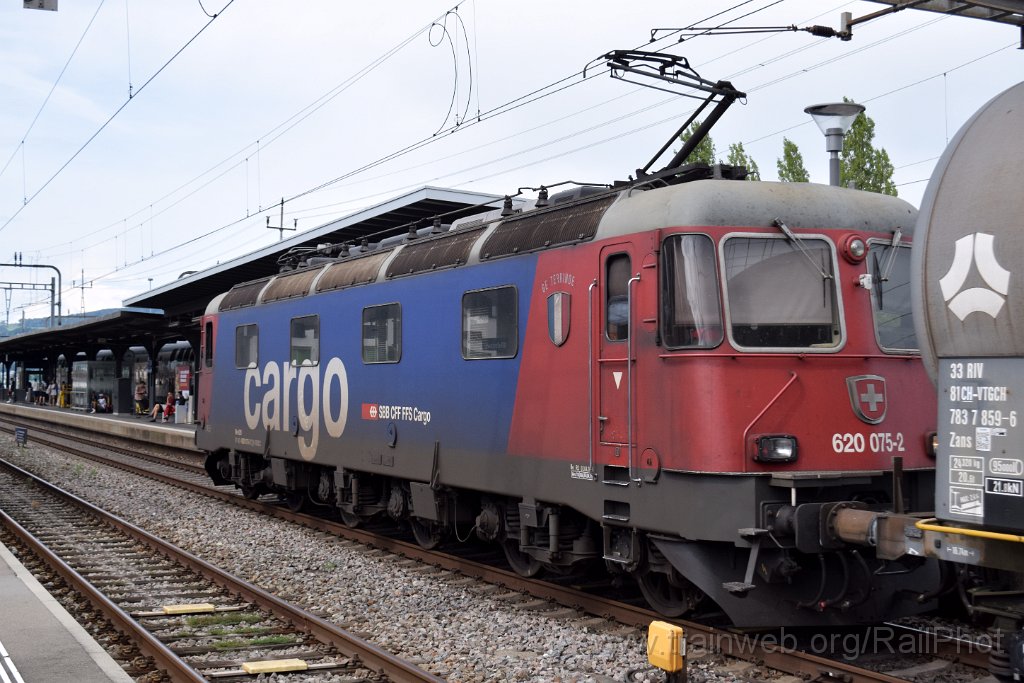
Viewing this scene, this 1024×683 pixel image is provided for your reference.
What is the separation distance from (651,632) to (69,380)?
6180 cm

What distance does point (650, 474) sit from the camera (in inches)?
302

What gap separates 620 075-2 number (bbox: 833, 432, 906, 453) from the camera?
741cm

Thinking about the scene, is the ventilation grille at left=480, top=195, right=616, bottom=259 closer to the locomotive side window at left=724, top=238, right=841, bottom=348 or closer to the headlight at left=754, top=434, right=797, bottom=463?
the locomotive side window at left=724, top=238, right=841, bottom=348

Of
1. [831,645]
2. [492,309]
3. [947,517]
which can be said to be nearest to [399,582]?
[492,309]

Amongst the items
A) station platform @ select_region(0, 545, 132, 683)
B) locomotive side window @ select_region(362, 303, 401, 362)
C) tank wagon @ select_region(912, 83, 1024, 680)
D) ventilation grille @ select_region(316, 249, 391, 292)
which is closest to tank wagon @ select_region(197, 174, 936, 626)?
tank wagon @ select_region(912, 83, 1024, 680)

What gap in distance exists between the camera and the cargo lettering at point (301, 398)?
12.9 meters

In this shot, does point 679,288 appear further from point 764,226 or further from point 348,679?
point 348,679

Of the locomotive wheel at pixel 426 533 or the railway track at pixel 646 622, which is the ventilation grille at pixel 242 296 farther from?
the locomotive wheel at pixel 426 533

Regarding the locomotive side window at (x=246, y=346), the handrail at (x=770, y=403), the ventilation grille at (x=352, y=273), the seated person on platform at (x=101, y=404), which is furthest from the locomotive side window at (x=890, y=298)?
the seated person on platform at (x=101, y=404)

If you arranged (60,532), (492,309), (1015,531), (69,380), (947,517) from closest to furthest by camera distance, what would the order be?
(1015,531) < (947,517) < (492,309) < (60,532) < (69,380)

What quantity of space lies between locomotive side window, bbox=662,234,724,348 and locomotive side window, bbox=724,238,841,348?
0.12 m

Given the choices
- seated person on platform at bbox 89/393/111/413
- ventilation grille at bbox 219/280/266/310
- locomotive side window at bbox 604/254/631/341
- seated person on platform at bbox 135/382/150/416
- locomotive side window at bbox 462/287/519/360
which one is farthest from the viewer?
seated person on platform at bbox 89/393/111/413

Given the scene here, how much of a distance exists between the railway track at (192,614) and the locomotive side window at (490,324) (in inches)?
116

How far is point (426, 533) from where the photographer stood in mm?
11930
